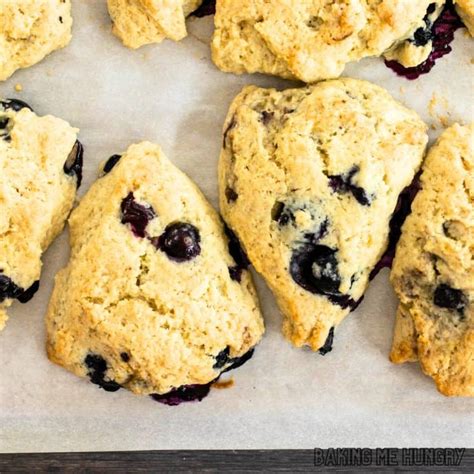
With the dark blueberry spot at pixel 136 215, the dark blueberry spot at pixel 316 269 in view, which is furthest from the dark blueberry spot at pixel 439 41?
the dark blueberry spot at pixel 136 215

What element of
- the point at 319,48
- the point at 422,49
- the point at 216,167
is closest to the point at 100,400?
the point at 216,167

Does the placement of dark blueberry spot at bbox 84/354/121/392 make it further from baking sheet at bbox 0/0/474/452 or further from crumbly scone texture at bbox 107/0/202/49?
crumbly scone texture at bbox 107/0/202/49

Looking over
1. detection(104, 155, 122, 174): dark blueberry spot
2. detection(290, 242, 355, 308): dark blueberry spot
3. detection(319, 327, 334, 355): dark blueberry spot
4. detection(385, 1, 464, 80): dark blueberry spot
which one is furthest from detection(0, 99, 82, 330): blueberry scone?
detection(385, 1, 464, 80): dark blueberry spot

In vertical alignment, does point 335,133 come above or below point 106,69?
above

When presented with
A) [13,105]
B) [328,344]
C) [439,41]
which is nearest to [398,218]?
[328,344]

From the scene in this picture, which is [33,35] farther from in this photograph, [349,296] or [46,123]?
[349,296]
